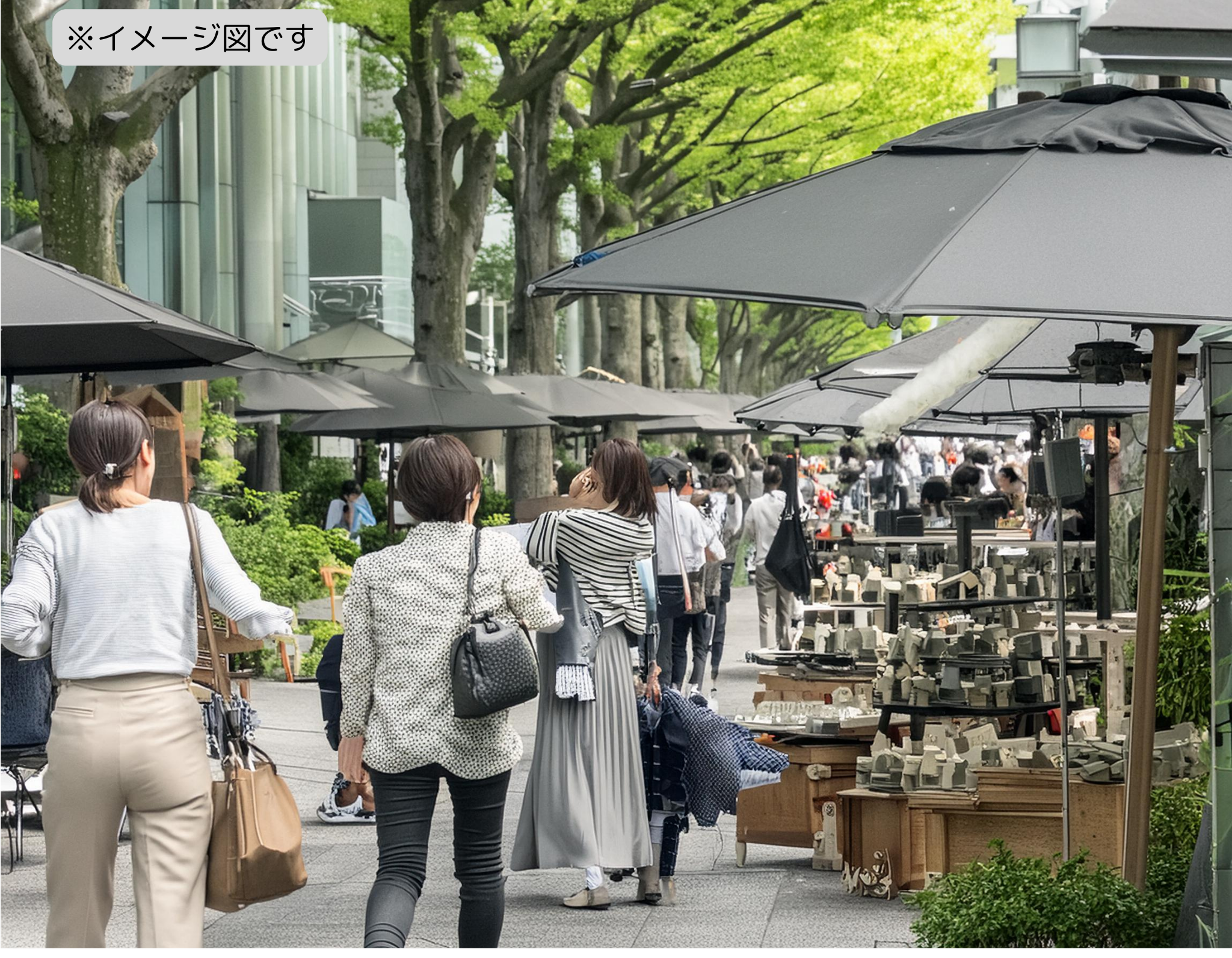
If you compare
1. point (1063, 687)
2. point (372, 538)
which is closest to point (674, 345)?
point (372, 538)

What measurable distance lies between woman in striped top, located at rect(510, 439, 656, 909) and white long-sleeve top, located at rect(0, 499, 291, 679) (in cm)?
224

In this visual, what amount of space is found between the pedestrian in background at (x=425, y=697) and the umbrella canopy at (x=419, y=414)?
12.9 m

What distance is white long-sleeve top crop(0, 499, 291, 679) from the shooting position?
4.31 m

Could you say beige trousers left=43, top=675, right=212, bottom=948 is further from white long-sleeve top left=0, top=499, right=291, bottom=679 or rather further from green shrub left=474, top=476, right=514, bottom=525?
green shrub left=474, top=476, right=514, bottom=525

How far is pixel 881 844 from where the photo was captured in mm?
6949

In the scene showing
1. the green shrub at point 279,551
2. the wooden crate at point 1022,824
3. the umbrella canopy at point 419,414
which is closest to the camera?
the wooden crate at point 1022,824

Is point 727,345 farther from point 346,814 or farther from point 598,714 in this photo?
point 598,714

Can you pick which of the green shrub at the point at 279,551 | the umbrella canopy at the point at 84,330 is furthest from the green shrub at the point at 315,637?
the umbrella canopy at the point at 84,330

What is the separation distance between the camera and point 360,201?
4022 centimetres

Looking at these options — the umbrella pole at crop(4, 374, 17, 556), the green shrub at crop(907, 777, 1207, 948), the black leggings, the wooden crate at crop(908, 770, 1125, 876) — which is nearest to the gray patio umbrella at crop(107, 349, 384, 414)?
the umbrella pole at crop(4, 374, 17, 556)

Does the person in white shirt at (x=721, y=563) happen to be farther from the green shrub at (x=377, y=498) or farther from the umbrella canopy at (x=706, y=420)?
the green shrub at (x=377, y=498)

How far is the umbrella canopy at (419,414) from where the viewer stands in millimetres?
17953

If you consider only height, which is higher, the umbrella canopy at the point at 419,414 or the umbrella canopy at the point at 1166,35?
the umbrella canopy at the point at 1166,35

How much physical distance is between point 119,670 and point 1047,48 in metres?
11.1
